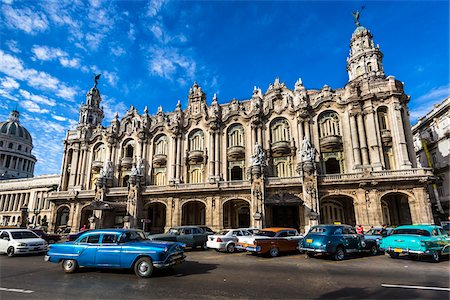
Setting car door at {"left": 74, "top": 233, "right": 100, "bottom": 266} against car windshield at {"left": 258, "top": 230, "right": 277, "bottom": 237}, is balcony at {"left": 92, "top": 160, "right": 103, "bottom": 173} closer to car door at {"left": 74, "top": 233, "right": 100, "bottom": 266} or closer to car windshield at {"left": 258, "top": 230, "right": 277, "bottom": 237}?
car windshield at {"left": 258, "top": 230, "right": 277, "bottom": 237}

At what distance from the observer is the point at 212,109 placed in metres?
34.8

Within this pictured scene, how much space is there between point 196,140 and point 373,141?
2087 centimetres

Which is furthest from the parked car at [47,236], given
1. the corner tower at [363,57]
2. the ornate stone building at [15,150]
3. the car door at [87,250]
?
the ornate stone building at [15,150]

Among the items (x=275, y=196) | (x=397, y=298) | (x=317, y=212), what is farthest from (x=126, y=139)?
(x=397, y=298)

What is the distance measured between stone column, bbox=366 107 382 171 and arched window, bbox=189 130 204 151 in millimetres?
19708

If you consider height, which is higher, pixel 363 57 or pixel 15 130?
pixel 15 130

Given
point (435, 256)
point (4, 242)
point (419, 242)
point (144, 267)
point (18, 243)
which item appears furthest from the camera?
point (4, 242)

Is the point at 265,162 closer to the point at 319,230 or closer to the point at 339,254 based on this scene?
the point at 319,230

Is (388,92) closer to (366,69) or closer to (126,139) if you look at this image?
(366,69)

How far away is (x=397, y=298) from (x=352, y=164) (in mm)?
23410

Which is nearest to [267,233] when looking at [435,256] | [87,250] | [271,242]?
[271,242]

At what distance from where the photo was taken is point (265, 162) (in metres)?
28.9

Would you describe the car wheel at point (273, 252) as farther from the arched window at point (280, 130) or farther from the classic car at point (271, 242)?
the arched window at point (280, 130)

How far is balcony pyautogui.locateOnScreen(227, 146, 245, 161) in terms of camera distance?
3206cm
